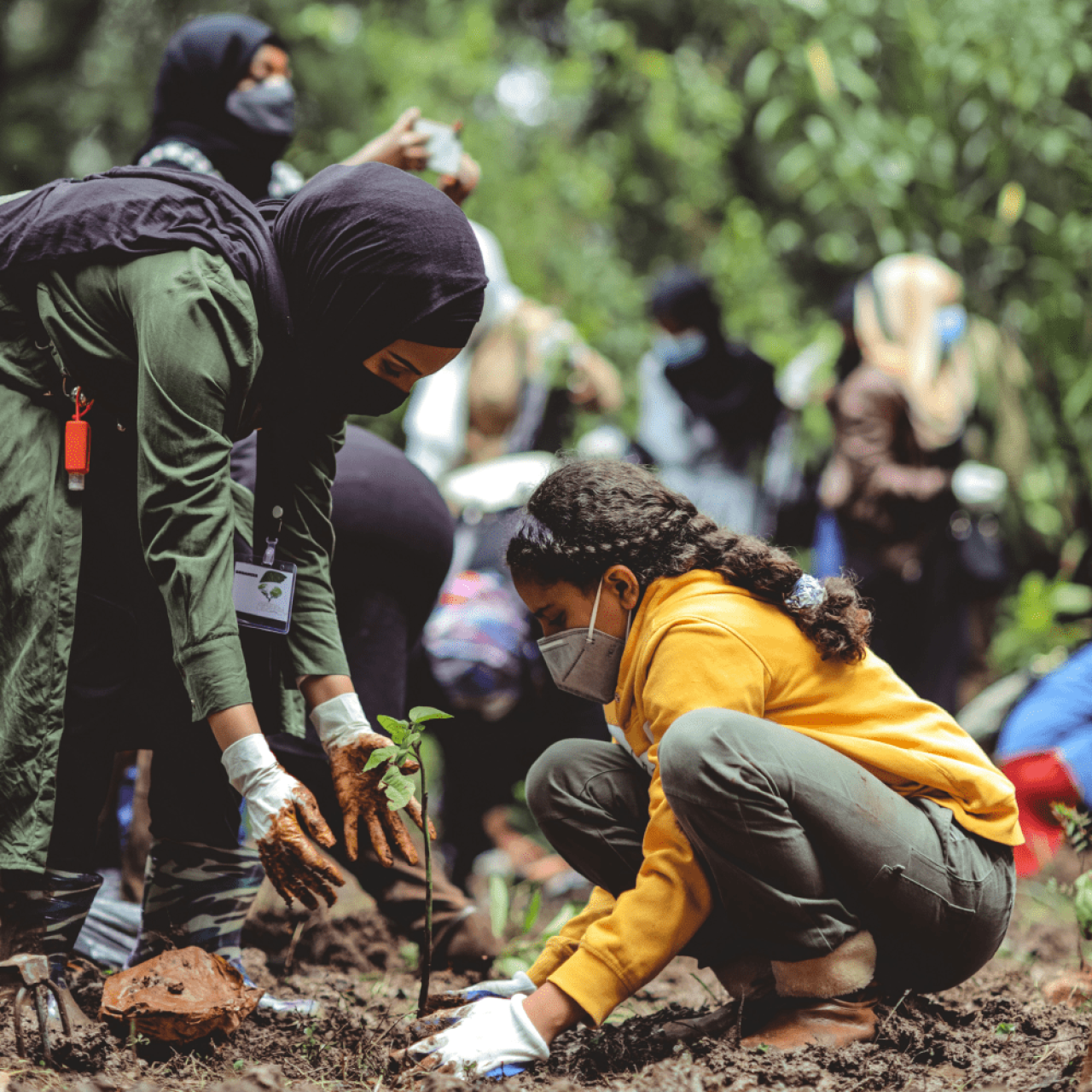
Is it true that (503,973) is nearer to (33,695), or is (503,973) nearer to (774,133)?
(33,695)

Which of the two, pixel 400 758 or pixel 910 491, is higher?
pixel 400 758

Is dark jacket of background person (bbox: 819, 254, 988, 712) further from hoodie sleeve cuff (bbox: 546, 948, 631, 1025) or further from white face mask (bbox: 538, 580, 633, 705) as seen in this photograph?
hoodie sleeve cuff (bbox: 546, 948, 631, 1025)

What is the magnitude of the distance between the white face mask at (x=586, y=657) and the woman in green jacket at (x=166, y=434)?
342 mm

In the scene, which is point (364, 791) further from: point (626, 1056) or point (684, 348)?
point (684, 348)

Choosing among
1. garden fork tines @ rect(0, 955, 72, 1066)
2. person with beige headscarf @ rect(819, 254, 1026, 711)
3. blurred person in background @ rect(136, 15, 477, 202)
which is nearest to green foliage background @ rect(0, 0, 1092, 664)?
person with beige headscarf @ rect(819, 254, 1026, 711)

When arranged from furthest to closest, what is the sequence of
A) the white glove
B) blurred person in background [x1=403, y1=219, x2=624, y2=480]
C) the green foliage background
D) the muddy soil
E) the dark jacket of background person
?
the green foliage background < the dark jacket of background person < blurred person in background [x1=403, y1=219, x2=624, y2=480] < the white glove < the muddy soil

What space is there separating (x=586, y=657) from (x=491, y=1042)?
2.02ft

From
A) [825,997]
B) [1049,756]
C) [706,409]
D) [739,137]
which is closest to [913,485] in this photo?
[706,409]

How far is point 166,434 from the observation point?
1.80 metres

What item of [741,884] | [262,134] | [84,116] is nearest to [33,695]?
[741,884]

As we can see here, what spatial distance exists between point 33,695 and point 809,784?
3.88 ft

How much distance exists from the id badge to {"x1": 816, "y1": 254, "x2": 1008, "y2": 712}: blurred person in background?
2926 mm

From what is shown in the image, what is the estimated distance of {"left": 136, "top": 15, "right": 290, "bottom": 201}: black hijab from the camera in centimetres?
323

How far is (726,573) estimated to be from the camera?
6.58 feet
